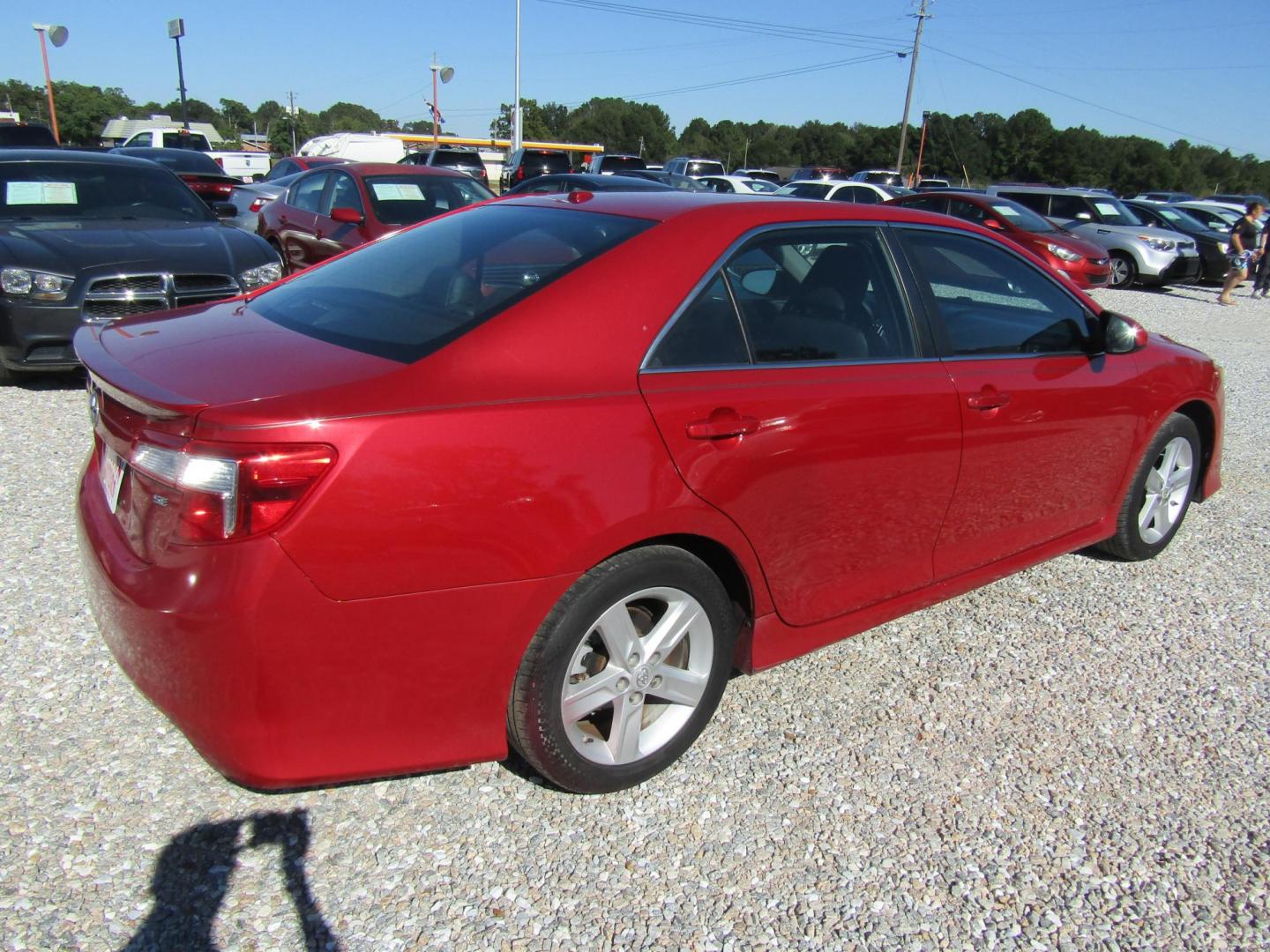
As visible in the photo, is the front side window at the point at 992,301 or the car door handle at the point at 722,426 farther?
the front side window at the point at 992,301

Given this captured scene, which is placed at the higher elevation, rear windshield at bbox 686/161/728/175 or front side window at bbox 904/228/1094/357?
front side window at bbox 904/228/1094/357

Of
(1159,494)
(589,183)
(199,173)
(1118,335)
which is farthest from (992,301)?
(199,173)

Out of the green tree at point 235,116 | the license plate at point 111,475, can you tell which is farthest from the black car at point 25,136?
the green tree at point 235,116

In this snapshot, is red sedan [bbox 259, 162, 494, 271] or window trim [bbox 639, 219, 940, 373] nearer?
window trim [bbox 639, 219, 940, 373]

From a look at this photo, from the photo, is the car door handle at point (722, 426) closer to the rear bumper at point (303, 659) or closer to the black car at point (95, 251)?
the rear bumper at point (303, 659)

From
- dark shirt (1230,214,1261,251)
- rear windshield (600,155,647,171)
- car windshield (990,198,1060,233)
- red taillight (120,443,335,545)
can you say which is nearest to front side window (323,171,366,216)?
red taillight (120,443,335,545)

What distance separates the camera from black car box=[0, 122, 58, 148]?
18.8 m

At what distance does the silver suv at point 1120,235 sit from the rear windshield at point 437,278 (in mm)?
16292

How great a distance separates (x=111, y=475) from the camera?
2.45 meters

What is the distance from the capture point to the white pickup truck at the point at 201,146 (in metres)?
26.5

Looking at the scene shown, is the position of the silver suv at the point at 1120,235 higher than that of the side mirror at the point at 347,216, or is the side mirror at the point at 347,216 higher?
the side mirror at the point at 347,216

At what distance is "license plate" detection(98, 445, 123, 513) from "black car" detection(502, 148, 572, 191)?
2227 centimetres

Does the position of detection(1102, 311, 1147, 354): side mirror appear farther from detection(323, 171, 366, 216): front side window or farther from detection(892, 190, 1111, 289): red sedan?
detection(892, 190, 1111, 289): red sedan

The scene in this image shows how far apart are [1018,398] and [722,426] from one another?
1.39 m
